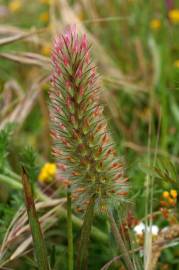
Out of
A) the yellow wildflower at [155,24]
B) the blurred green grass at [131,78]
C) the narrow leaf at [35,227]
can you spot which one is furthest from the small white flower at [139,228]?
the yellow wildflower at [155,24]

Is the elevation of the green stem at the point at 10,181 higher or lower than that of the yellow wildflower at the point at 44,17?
lower

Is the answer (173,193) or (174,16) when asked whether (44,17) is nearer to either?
(174,16)

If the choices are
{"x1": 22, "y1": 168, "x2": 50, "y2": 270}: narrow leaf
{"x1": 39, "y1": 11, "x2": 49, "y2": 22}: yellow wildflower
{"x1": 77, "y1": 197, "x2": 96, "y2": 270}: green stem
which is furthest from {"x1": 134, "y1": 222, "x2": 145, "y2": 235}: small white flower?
{"x1": 39, "y1": 11, "x2": 49, "y2": 22}: yellow wildflower

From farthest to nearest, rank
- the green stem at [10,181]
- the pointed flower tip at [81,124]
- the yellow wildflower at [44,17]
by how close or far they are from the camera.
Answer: the yellow wildflower at [44,17] → the green stem at [10,181] → the pointed flower tip at [81,124]

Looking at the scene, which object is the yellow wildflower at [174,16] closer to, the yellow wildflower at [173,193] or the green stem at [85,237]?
the yellow wildflower at [173,193]

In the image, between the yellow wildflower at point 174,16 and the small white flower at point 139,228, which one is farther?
the yellow wildflower at point 174,16

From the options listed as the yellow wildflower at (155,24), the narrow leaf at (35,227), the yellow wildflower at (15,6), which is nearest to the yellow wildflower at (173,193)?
the narrow leaf at (35,227)

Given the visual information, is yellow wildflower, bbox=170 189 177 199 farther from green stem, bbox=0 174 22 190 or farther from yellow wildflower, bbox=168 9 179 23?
yellow wildflower, bbox=168 9 179 23

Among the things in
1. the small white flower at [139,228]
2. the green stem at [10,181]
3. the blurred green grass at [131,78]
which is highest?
the blurred green grass at [131,78]

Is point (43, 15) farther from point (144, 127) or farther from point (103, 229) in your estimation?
point (103, 229)

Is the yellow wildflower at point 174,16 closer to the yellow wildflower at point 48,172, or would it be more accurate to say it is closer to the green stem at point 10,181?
the yellow wildflower at point 48,172

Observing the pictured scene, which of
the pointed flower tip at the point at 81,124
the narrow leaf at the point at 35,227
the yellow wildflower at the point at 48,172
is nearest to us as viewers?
the pointed flower tip at the point at 81,124

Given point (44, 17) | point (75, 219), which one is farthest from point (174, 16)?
point (75, 219)
